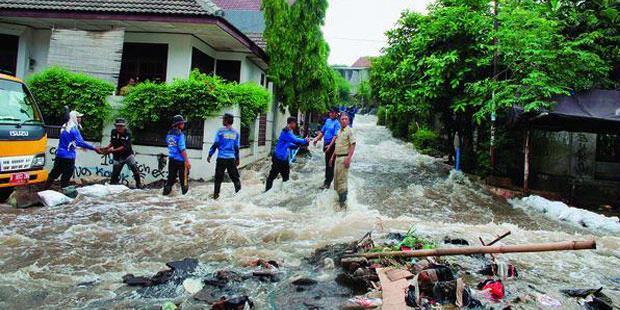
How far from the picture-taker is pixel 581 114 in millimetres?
9484

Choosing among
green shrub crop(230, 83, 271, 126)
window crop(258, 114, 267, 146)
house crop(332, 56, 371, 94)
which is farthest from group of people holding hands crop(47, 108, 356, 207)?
house crop(332, 56, 371, 94)

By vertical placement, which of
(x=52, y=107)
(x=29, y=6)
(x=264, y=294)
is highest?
(x=29, y=6)

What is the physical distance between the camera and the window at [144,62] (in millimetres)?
12875

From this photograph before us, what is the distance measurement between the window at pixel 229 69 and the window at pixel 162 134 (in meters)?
4.86

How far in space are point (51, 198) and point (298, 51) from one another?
9.70 metres

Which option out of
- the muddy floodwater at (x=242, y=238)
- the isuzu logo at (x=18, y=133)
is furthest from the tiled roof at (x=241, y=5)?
the isuzu logo at (x=18, y=133)

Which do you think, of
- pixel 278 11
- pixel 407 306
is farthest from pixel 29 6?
pixel 407 306

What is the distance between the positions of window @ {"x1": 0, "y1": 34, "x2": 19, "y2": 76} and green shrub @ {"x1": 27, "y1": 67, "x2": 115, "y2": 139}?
3117mm

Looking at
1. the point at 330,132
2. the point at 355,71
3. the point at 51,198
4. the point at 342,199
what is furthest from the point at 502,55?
the point at 355,71

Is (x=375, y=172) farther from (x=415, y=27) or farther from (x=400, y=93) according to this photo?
(x=415, y=27)

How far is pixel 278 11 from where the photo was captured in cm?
1486

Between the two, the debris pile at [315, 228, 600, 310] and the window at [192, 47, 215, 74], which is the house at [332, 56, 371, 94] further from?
the debris pile at [315, 228, 600, 310]

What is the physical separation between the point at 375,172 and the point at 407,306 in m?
10.8

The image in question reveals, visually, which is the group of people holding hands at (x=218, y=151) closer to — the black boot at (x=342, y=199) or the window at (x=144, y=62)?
the black boot at (x=342, y=199)
